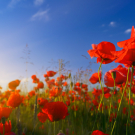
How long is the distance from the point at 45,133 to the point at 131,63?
1265 millimetres

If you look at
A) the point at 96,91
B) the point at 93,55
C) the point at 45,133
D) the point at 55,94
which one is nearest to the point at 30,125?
the point at 45,133

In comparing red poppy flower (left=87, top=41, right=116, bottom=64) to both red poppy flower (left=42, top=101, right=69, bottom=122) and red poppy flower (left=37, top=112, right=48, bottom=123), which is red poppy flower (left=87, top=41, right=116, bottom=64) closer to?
red poppy flower (left=42, top=101, right=69, bottom=122)

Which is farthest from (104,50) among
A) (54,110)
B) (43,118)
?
(43,118)

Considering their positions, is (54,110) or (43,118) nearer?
(54,110)

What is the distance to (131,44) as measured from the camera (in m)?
0.61

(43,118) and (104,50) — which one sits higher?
(104,50)

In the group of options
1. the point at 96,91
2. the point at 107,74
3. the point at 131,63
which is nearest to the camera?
the point at 131,63

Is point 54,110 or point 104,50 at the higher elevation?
point 104,50

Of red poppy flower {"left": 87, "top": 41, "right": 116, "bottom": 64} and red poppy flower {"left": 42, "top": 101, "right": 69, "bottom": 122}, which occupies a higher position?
red poppy flower {"left": 87, "top": 41, "right": 116, "bottom": 64}

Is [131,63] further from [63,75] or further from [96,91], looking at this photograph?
[96,91]

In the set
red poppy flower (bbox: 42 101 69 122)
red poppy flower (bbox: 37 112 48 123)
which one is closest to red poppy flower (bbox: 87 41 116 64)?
red poppy flower (bbox: 42 101 69 122)

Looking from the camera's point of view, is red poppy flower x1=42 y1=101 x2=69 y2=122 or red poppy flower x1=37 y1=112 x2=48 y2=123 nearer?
red poppy flower x1=42 y1=101 x2=69 y2=122

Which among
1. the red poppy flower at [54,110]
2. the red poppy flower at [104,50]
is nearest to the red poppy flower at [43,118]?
the red poppy flower at [54,110]

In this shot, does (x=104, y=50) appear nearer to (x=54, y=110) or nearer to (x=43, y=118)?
(x=54, y=110)
